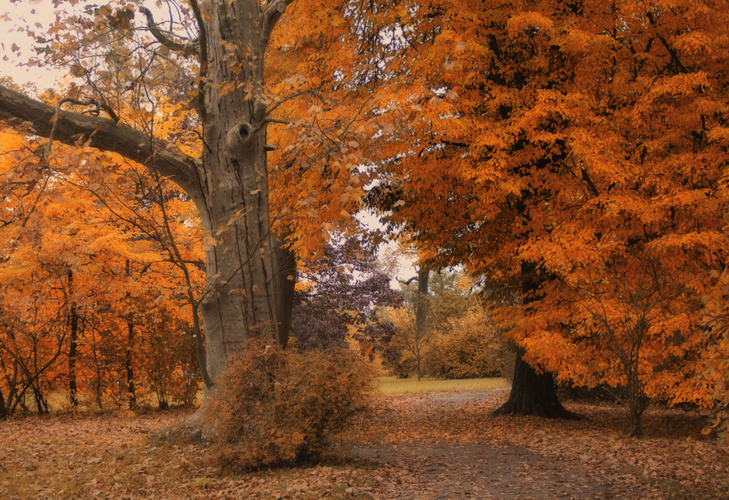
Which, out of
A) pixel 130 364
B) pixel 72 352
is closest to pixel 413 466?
pixel 130 364

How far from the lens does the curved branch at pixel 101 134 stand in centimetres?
609

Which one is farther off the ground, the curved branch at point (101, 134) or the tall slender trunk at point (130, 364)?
the curved branch at point (101, 134)

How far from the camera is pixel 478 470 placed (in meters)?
6.94

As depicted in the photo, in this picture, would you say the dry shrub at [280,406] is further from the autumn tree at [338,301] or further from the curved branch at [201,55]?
the autumn tree at [338,301]

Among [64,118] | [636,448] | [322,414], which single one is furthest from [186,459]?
[636,448]

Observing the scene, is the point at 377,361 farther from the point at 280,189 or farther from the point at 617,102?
the point at 617,102

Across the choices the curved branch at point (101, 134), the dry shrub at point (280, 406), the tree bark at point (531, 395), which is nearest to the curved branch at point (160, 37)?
the curved branch at point (101, 134)

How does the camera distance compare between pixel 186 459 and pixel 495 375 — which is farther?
pixel 495 375

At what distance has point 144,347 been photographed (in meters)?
14.3

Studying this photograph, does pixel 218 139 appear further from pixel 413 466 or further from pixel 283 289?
pixel 283 289

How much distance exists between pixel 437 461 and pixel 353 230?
17.4 ft

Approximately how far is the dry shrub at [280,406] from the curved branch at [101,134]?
7.86ft

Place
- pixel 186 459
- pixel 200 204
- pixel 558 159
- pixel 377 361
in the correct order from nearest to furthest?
1. pixel 186 459
2. pixel 200 204
3. pixel 558 159
4. pixel 377 361

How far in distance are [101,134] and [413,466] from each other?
549cm
